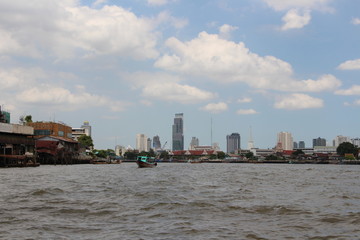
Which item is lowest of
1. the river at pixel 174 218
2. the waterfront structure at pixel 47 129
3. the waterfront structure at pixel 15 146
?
the river at pixel 174 218

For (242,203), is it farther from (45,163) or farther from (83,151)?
(83,151)

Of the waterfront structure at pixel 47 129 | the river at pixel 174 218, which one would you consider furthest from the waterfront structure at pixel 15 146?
the river at pixel 174 218

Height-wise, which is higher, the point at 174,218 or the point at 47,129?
the point at 47,129

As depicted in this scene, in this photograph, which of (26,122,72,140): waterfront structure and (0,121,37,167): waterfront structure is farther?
(26,122,72,140): waterfront structure

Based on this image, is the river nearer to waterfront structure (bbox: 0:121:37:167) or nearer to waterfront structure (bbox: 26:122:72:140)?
waterfront structure (bbox: 0:121:37:167)

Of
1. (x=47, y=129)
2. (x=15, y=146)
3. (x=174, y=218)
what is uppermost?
(x=47, y=129)

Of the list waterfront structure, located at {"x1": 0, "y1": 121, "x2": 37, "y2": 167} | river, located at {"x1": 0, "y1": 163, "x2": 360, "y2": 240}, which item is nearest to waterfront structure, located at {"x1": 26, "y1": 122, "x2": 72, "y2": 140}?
waterfront structure, located at {"x1": 0, "y1": 121, "x2": 37, "y2": 167}

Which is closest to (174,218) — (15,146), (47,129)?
(15,146)

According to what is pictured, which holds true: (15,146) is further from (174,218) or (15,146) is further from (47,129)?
(174,218)

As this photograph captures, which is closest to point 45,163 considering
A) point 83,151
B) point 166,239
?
point 83,151

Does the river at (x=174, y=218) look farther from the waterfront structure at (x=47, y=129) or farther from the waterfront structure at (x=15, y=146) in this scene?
the waterfront structure at (x=47, y=129)

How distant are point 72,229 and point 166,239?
3473 millimetres

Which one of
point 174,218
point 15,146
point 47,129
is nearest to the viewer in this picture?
point 174,218

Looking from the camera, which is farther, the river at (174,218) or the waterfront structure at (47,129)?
the waterfront structure at (47,129)
